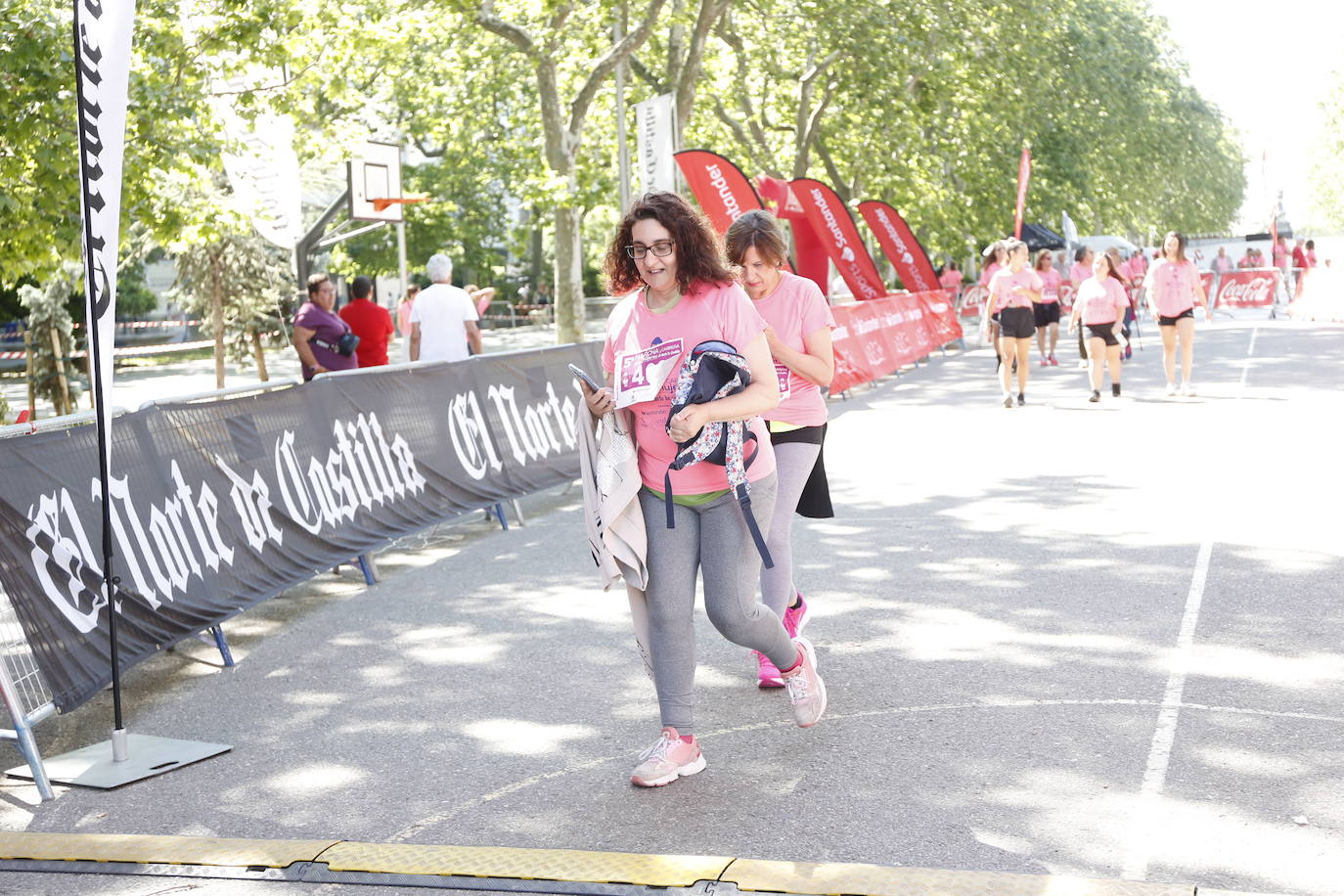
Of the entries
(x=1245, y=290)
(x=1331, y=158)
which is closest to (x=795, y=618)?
(x=1245, y=290)

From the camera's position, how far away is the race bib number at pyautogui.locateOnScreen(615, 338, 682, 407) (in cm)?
489

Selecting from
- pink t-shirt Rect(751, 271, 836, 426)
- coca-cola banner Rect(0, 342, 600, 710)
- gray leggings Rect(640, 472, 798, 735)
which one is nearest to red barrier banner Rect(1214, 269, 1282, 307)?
coca-cola banner Rect(0, 342, 600, 710)

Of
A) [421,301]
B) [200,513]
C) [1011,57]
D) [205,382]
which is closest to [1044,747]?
[200,513]

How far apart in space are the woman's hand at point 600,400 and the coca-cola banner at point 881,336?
1284 cm

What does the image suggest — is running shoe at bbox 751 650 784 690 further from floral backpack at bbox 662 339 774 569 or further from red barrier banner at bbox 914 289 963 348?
red barrier banner at bbox 914 289 963 348

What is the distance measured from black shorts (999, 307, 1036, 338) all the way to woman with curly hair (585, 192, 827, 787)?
12199mm

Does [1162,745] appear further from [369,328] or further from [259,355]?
[259,355]

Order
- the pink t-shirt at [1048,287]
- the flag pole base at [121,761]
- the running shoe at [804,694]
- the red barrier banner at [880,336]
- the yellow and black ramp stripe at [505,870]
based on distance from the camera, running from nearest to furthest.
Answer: the yellow and black ramp stripe at [505,870], the running shoe at [804,694], the flag pole base at [121,761], the red barrier banner at [880,336], the pink t-shirt at [1048,287]

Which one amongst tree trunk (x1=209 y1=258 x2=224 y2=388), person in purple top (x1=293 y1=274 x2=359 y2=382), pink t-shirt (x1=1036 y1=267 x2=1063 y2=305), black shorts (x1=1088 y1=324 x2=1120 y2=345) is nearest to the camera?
person in purple top (x1=293 y1=274 x2=359 y2=382)

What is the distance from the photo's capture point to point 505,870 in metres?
4.41

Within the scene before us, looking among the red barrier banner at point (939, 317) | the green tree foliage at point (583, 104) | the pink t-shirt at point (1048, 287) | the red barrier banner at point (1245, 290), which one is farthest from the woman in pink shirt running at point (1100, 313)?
the red barrier banner at point (1245, 290)

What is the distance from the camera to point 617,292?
Result: 5.27 meters

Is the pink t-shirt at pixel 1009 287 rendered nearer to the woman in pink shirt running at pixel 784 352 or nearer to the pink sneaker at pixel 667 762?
the woman in pink shirt running at pixel 784 352

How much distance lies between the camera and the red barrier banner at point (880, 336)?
65.5ft
